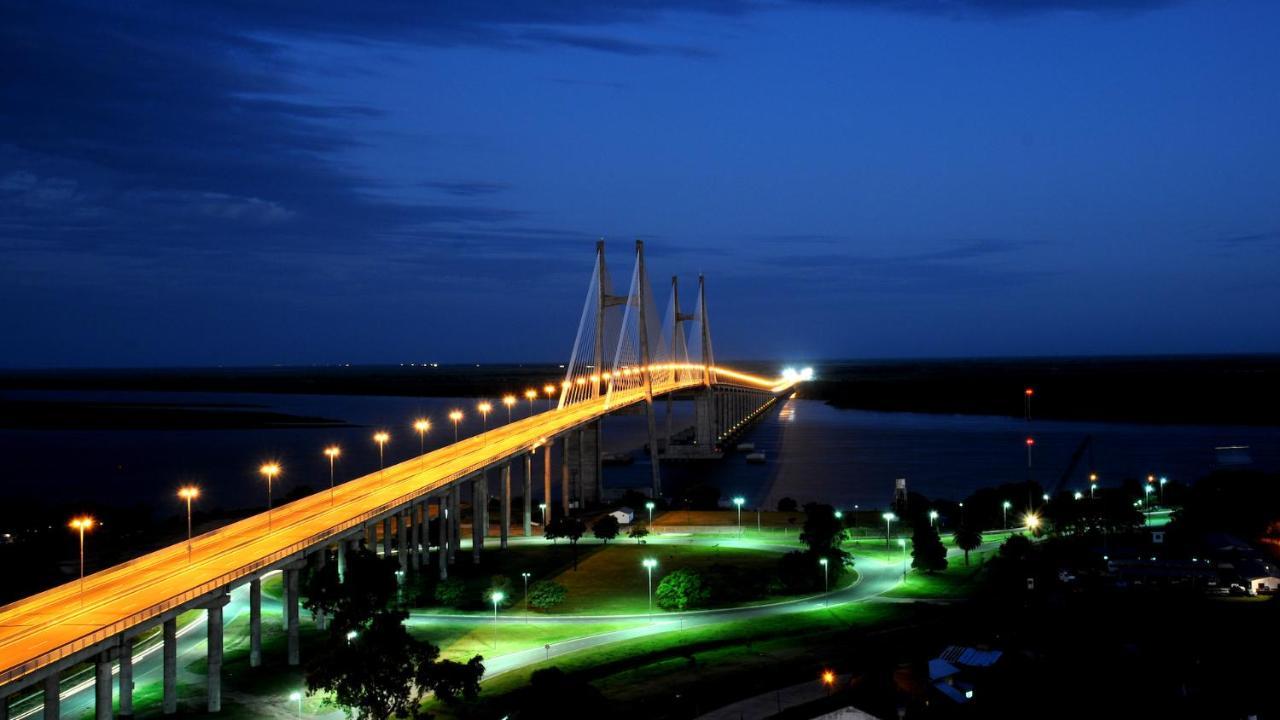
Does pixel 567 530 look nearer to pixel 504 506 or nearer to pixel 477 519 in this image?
pixel 477 519

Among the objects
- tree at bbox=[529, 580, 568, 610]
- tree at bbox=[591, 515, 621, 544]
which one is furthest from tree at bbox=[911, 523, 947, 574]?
tree at bbox=[529, 580, 568, 610]

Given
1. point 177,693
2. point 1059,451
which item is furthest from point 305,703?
point 1059,451

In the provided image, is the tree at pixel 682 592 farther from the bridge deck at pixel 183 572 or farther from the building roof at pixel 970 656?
the building roof at pixel 970 656

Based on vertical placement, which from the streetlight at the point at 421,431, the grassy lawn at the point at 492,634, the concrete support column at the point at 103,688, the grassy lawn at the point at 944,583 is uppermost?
the streetlight at the point at 421,431

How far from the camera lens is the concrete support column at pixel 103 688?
2666 cm

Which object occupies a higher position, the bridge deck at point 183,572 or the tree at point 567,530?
the bridge deck at point 183,572

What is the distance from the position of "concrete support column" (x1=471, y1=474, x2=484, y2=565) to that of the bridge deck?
1.35 m

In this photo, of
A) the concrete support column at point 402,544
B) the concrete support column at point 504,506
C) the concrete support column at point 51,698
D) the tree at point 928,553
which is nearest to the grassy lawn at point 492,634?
the concrete support column at point 402,544

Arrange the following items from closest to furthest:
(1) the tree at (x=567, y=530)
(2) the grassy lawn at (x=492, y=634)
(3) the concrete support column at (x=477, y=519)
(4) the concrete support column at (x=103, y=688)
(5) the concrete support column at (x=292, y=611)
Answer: (4) the concrete support column at (x=103, y=688)
(5) the concrete support column at (x=292, y=611)
(2) the grassy lawn at (x=492, y=634)
(1) the tree at (x=567, y=530)
(3) the concrete support column at (x=477, y=519)

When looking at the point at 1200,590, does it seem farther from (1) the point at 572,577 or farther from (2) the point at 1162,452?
(2) the point at 1162,452

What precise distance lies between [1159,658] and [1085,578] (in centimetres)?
1391

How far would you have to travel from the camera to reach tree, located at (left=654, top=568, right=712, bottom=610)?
42656mm

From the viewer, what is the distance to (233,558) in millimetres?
35344

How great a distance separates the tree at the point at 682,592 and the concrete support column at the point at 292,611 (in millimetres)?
13805
